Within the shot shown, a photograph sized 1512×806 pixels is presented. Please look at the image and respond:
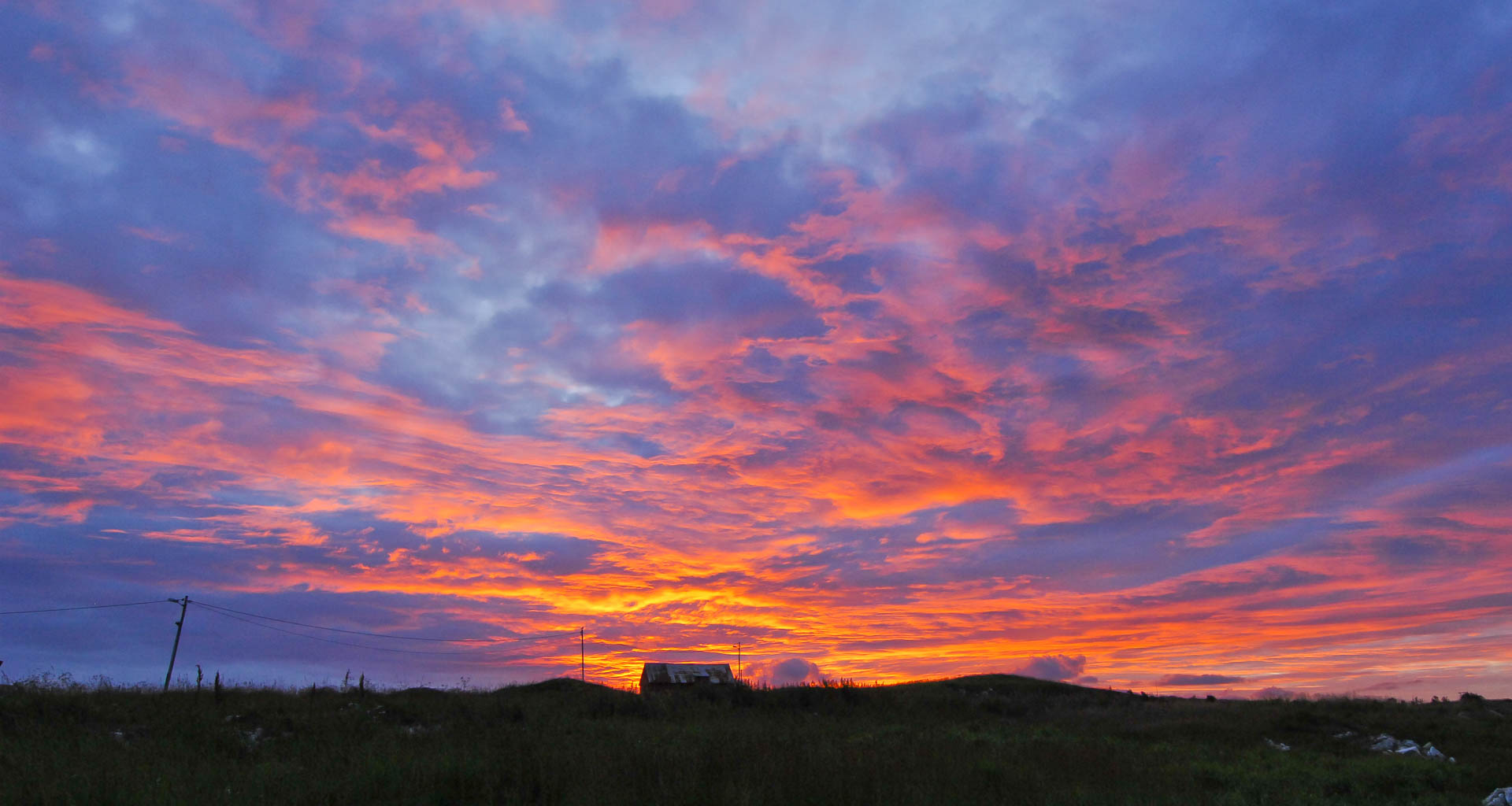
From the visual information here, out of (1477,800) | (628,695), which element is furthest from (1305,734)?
(628,695)

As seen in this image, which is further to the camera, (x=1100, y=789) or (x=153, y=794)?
(x=1100, y=789)

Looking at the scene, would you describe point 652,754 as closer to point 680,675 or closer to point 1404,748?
point 1404,748

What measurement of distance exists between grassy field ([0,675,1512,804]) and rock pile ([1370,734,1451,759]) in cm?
72

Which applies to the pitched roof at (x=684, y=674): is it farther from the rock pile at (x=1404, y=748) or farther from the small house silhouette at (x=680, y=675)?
the rock pile at (x=1404, y=748)

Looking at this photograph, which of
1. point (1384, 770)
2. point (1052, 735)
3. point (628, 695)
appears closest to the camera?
point (1384, 770)

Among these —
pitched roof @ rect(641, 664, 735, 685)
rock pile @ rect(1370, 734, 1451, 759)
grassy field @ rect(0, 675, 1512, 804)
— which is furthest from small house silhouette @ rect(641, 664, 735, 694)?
rock pile @ rect(1370, 734, 1451, 759)

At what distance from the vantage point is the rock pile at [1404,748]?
81.1 feet

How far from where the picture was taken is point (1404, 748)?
26.6 meters

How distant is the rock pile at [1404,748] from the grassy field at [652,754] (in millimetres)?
725

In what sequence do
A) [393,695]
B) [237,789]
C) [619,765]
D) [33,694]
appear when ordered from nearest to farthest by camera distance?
[237,789] < [619,765] < [33,694] < [393,695]

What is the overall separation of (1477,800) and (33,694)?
109ft

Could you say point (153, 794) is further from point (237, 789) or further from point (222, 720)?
point (222, 720)

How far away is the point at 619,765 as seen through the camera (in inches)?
503

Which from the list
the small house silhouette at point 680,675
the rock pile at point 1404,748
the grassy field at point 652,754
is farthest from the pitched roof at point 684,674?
the rock pile at point 1404,748
